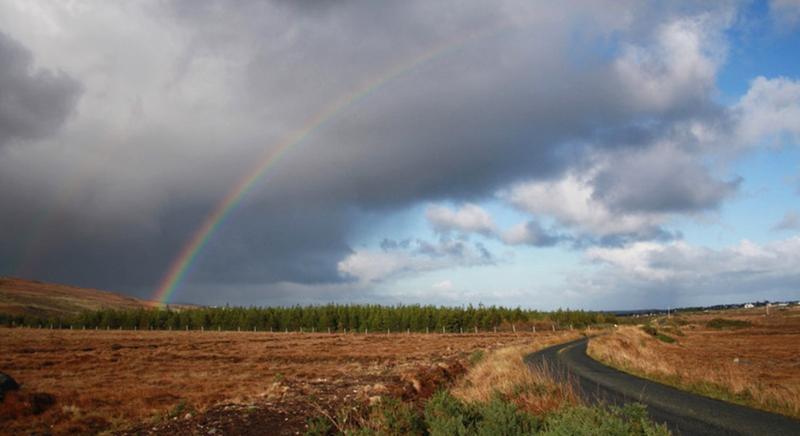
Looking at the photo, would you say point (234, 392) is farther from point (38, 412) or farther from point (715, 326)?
point (715, 326)

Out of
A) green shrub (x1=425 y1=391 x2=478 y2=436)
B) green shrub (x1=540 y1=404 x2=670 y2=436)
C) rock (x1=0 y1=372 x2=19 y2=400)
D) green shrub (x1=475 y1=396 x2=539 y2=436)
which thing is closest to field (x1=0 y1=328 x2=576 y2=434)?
rock (x1=0 y1=372 x2=19 y2=400)

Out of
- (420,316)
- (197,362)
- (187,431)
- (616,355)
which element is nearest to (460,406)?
(187,431)

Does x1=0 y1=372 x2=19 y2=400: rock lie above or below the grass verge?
below

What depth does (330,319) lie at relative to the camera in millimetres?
122625

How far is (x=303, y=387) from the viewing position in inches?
805

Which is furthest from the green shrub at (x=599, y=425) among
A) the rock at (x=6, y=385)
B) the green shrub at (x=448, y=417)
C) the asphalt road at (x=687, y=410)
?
the rock at (x=6, y=385)

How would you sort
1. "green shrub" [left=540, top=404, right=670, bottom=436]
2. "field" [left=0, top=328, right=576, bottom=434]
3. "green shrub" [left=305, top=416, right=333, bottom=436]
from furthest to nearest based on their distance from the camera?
"field" [left=0, top=328, right=576, bottom=434] < "green shrub" [left=305, top=416, right=333, bottom=436] < "green shrub" [left=540, top=404, right=670, bottom=436]

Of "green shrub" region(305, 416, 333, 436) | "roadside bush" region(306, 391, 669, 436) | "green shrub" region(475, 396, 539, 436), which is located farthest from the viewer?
"green shrub" region(305, 416, 333, 436)

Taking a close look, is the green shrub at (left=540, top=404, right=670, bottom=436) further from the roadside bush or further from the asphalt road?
the asphalt road

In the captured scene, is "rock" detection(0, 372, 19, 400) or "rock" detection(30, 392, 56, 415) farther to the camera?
"rock" detection(0, 372, 19, 400)

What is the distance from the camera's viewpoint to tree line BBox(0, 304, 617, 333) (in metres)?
118

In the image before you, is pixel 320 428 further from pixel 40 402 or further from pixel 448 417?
pixel 40 402

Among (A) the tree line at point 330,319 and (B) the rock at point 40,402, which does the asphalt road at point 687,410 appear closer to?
(B) the rock at point 40,402

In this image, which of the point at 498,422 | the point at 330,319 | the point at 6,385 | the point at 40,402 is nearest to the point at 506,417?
the point at 498,422
